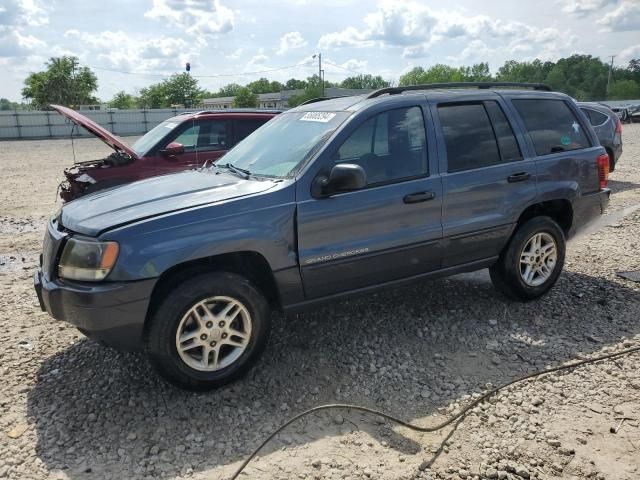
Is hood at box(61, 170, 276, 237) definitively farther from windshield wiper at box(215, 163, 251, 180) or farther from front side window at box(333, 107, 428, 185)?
front side window at box(333, 107, 428, 185)

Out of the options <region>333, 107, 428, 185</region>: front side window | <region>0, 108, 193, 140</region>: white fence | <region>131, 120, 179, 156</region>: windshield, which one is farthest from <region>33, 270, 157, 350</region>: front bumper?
<region>0, 108, 193, 140</region>: white fence

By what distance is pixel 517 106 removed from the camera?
482 centimetres

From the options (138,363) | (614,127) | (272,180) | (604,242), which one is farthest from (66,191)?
(614,127)

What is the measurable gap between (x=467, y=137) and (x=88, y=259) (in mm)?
3020

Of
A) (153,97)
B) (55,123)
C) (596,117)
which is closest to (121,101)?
(153,97)

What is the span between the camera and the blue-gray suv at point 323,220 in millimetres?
3297

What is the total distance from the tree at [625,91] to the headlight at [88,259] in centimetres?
8976

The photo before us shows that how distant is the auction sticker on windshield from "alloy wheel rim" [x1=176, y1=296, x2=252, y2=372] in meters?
1.59

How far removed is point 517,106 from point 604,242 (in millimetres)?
3001

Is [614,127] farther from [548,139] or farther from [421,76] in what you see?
[421,76]

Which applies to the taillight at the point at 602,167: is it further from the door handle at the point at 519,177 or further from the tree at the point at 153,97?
the tree at the point at 153,97

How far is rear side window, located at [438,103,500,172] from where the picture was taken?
434cm

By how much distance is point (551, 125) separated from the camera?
4.97m

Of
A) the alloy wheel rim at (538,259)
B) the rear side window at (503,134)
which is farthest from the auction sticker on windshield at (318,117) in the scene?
the alloy wheel rim at (538,259)
